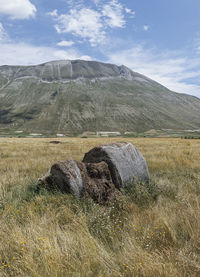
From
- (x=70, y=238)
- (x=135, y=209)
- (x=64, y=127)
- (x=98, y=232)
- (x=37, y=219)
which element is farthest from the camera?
(x=64, y=127)

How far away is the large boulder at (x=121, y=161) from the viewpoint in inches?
206

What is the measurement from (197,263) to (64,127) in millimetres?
157084

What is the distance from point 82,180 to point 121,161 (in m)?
1.45

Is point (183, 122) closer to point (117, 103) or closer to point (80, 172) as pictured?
point (117, 103)

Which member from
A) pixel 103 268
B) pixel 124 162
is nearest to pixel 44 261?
pixel 103 268

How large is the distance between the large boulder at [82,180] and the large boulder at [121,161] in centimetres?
26

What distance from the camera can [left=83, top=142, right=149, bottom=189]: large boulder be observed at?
524cm

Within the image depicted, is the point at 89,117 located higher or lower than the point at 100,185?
higher

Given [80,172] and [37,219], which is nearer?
[37,219]

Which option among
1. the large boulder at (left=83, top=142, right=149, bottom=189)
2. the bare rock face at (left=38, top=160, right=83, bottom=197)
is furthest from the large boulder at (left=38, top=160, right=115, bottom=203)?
the large boulder at (left=83, top=142, right=149, bottom=189)

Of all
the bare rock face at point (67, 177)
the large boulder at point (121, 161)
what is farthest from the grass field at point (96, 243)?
the large boulder at point (121, 161)

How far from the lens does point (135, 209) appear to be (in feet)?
13.0

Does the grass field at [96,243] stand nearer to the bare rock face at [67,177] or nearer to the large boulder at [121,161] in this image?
the bare rock face at [67,177]

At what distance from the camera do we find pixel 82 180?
4582mm
